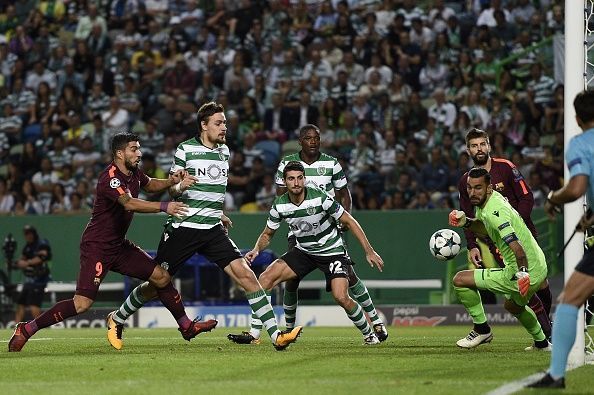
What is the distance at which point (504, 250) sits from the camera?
11375mm

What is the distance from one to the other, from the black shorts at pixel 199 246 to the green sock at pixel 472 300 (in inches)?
87.9

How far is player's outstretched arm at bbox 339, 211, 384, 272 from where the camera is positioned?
11.6 metres

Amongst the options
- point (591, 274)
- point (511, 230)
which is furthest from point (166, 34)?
point (591, 274)

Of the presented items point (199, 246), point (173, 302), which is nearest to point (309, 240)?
point (199, 246)

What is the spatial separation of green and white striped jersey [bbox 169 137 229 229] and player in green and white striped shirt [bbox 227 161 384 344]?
62 cm

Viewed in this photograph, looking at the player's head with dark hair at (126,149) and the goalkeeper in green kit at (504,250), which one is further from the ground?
the player's head with dark hair at (126,149)

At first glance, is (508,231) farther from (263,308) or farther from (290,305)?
(290,305)

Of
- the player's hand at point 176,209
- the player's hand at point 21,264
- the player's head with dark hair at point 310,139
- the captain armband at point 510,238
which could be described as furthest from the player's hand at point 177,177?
the player's hand at point 21,264

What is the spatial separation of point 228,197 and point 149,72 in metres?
4.66

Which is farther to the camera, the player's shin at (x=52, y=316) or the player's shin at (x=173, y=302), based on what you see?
the player's shin at (x=173, y=302)

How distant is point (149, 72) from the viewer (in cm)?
2533

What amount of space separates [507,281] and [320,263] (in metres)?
2.29

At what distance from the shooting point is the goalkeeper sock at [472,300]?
11703 mm

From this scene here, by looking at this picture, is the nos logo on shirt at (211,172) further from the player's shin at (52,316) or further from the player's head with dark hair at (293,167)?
the player's shin at (52,316)
